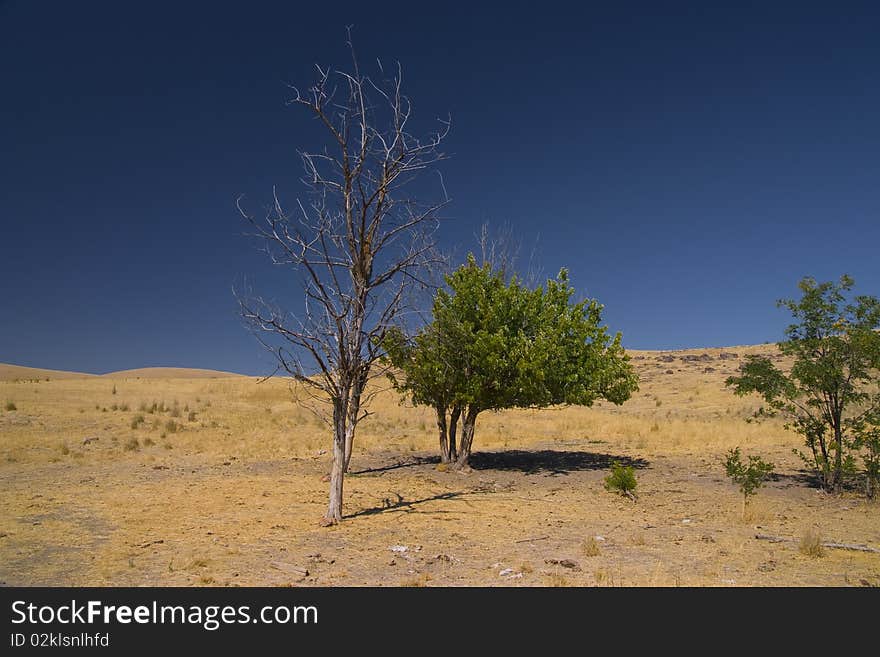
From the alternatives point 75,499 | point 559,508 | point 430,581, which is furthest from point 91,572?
point 559,508

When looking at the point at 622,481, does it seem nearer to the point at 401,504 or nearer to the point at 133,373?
the point at 401,504

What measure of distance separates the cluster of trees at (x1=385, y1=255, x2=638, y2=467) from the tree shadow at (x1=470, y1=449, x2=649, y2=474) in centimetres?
216

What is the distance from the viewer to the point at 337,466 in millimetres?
11969

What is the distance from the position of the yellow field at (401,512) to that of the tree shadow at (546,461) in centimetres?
8

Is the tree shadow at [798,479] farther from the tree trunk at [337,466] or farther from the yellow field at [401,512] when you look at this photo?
the tree trunk at [337,466]

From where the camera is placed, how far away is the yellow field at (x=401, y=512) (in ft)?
28.1

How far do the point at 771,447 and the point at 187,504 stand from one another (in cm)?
2168

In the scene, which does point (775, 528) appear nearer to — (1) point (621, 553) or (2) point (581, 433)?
(1) point (621, 553)

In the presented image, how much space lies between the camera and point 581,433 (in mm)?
32844

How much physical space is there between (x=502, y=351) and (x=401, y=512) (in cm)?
613

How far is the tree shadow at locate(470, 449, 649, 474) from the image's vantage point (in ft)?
67.8

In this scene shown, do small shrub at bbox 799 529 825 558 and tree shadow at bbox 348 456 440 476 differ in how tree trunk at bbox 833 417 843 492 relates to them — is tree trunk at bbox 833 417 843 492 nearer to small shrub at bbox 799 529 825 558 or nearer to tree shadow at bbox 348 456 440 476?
small shrub at bbox 799 529 825 558

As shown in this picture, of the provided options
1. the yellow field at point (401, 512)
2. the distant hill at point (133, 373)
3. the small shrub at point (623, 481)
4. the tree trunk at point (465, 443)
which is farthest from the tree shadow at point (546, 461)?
the distant hill at point (133, 373)

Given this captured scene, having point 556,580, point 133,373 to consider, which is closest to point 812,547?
Result: point 556,580
